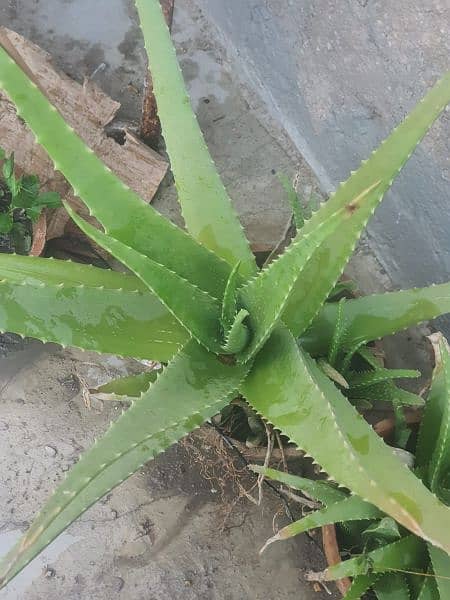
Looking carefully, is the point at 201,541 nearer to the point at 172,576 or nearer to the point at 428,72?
the point at 172,576

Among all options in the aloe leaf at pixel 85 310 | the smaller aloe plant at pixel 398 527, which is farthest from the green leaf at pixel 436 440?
the aloe leaf at pixel 85 310

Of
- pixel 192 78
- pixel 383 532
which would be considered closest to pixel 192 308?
pixel 383 532

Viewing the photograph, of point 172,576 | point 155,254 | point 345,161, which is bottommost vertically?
point 172,576

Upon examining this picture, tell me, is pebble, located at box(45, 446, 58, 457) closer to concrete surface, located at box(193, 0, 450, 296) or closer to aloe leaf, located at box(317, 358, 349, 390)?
aloe leaf, located at box(317, 358, 349, 390)

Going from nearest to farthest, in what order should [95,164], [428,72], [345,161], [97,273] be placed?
[95,164]
[97,273]
[428,72]
[345,161]

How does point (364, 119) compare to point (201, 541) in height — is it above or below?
above

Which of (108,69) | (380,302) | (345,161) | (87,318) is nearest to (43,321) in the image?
(87,318)
